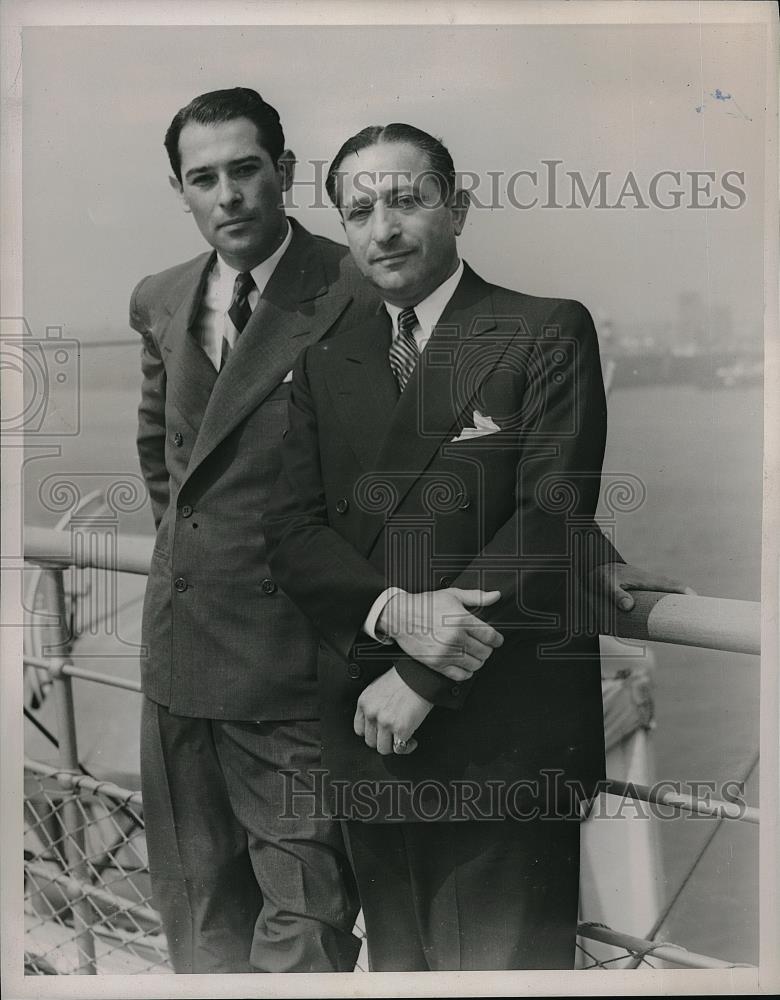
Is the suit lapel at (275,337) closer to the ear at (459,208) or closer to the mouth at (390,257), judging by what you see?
the mouth at (390,257)

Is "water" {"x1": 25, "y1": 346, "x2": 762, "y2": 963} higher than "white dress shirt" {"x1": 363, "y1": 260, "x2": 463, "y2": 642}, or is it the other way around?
"white dress shirt" {"x1": 363, "y1": 260, "x2": 463, "y2": 642}

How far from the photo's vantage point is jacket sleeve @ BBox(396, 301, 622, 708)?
6.17ft

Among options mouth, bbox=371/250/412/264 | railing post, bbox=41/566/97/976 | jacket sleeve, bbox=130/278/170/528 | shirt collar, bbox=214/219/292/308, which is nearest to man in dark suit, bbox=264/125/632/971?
mouth, bbox=371/250/412/264

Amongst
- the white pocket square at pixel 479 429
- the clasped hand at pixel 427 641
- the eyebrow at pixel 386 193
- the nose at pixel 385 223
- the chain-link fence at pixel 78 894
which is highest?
the eyebrow at pixel 386 193

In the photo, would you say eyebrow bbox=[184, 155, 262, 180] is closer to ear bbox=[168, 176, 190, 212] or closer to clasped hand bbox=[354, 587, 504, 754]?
ear bbox=[168, 176, 190, 212]

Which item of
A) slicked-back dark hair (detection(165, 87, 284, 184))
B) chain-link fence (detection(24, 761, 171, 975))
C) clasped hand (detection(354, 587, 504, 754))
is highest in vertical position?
slicked-back dark hair (detection(165, 87, 284, 184))

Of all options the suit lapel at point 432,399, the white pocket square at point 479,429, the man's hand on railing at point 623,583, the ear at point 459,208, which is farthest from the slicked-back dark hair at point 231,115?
the man's hand on railing at point 623,583

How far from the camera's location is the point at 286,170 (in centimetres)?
194

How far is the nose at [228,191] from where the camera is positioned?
1.94m

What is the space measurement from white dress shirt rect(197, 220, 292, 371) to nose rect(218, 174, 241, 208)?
108 mm

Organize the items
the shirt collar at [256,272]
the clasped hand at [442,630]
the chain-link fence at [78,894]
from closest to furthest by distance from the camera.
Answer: the clasped hand at [442,630]
the shirt collar at [256,272]
the chain-link fence at [78,894]

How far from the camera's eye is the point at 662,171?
1991mm

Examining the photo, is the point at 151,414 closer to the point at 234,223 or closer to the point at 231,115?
the point at 234,223

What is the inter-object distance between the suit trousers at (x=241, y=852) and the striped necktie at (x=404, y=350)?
2.27 feet
